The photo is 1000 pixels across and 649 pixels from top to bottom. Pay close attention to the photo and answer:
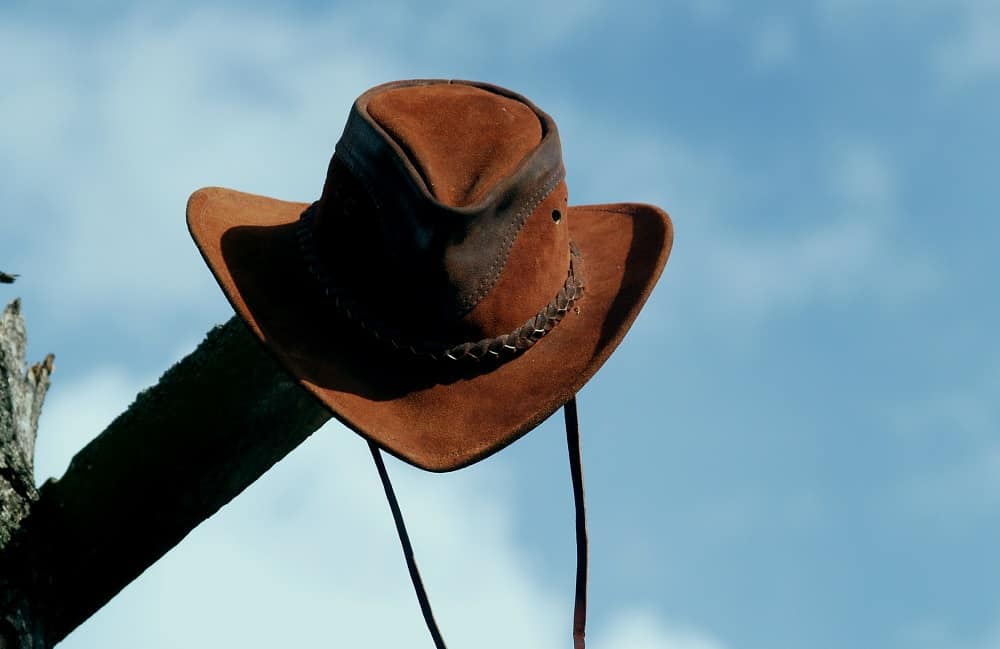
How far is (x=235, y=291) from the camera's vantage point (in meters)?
3.68

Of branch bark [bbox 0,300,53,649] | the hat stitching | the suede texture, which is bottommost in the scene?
branch bark [bbox 0,300,53,649]

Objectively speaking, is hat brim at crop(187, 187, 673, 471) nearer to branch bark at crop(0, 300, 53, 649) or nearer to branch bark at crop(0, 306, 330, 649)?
branch bark at crop(0, 306, 330, 649)

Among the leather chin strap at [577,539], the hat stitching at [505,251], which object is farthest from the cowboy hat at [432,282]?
the leather chin strap at [577,539]

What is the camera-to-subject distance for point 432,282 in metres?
3.59

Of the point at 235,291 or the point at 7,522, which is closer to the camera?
the point at 235,291

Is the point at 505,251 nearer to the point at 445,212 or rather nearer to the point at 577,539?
the point at 445,212

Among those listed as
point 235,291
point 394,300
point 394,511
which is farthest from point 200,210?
point 394,511

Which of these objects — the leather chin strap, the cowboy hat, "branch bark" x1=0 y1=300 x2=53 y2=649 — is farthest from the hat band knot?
"branch bark" x1=0 y1=300 x2=53 y2=649

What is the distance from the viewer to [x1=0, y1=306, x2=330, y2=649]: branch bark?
13.3 ft

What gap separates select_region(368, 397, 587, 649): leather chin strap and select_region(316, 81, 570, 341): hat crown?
388mm

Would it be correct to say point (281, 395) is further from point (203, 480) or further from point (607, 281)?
point (607, 281)

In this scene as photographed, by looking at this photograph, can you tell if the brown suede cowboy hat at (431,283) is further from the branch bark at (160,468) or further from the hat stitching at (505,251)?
the branch bark at (160,468)

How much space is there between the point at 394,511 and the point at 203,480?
0.50 meters

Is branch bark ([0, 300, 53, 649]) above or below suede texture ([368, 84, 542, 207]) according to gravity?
below
